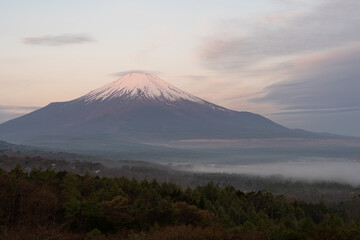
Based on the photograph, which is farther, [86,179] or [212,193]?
[212,193]

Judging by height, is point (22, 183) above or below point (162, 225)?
above

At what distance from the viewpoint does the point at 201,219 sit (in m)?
54.8

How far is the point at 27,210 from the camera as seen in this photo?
49.7 metres

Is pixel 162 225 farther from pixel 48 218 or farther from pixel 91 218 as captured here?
pixel 48 218

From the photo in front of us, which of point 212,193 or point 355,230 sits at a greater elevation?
point 355,230

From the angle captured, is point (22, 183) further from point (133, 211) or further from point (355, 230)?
point (355, 230)

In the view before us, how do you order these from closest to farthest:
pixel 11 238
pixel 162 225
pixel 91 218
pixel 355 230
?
pixel 355 230 < pixel 11 238 < pixel 91 218 < pixel 162 225

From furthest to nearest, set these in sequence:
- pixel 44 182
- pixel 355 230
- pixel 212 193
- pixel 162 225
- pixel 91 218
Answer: pixel 212 193 → pixel 44 182 → pixel 162 225 → pixel 91 218 → pixel 355 230

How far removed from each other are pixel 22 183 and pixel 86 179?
19635 mm

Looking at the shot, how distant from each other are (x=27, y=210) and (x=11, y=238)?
805 inches

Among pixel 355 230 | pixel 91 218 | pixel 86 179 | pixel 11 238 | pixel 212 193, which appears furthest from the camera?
pixel 212 193

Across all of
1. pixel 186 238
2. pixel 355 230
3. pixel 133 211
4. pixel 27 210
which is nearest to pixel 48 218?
pixel 27 210

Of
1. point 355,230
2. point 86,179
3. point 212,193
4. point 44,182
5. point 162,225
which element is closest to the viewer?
point 355,230

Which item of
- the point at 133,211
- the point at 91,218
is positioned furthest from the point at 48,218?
the point at 133,211
